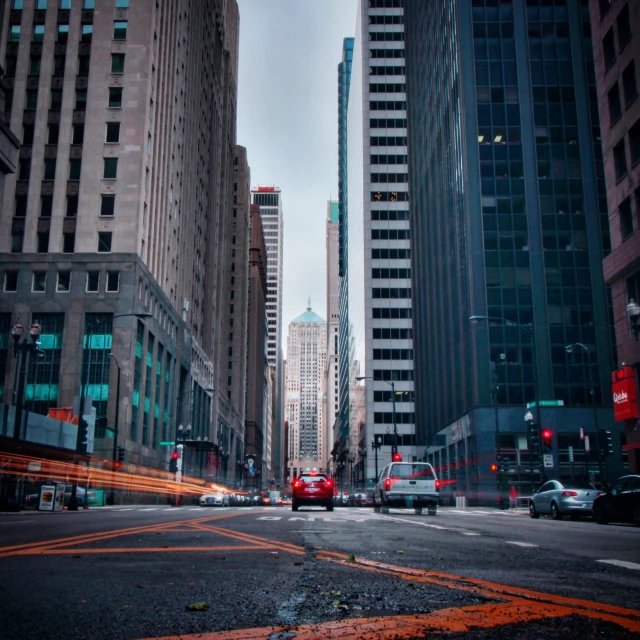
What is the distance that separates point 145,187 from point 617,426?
145 feet

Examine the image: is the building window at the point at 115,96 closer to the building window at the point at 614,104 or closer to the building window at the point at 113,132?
the building window at the point at 113,132

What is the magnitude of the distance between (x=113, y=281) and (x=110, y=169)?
10.1 metres

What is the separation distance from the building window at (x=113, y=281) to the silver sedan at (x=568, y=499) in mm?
40422

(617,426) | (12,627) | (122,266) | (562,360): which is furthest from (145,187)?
(12,627)

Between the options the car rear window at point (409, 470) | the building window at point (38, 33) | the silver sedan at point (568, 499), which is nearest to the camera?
the silver sedan at point (568, 499)

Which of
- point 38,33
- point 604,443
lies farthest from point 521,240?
point 38,33

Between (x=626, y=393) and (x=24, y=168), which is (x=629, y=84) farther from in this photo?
(x=24, y=168)

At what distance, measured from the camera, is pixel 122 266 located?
187 ft

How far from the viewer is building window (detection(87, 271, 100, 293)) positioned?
186ft

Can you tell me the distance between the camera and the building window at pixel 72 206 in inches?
2304

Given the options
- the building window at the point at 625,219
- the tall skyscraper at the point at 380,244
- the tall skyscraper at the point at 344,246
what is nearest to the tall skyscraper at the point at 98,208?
the building window at the point at 625,219

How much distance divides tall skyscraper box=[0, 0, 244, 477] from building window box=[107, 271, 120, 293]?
0.11 meters

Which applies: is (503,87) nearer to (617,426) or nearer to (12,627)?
(617,426)

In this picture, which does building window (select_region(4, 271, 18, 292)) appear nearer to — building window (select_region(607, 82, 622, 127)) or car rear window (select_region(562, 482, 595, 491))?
building window (select_region(607, 82, 622, 127))
